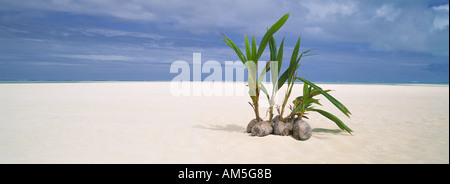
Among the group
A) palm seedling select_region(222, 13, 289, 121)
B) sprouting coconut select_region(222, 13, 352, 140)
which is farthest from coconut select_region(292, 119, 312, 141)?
palm seedling select_region(222, 13, 289, 121)

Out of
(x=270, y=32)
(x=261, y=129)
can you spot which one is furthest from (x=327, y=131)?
(x=270, y=32)

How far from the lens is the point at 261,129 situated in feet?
10.5

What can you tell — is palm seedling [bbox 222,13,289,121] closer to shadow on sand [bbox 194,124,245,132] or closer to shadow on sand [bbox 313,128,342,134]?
shadow on sand [bbox 194,124,245,132]

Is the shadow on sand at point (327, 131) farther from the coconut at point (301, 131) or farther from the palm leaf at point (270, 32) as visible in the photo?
the palm leaf at point (270, 32)

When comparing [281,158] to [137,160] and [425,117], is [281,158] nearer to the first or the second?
[137,160]

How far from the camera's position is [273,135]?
127 inches

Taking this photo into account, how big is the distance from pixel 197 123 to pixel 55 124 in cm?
195

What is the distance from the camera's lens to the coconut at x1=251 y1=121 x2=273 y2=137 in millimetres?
3193

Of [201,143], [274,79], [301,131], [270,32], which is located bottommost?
[201,143]

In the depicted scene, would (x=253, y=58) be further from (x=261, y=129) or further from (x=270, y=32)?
(x=261, y=129)

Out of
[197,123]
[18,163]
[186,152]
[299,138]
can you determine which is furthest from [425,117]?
[18,163]

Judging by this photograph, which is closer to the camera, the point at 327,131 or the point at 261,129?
the point at 261,129
